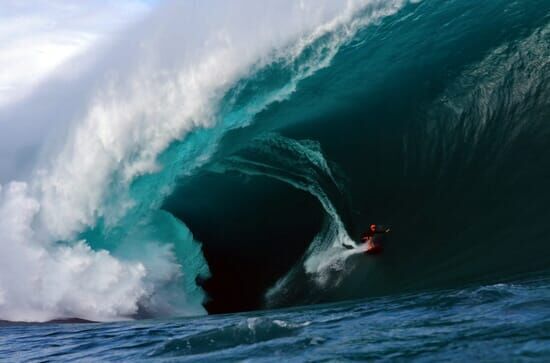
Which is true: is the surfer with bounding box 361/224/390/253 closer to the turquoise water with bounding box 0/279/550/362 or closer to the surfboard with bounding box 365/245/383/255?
Result: the surfboard with bounding box 365/245/383/255

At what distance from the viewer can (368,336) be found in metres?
7.32

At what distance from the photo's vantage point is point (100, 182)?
1723 cm

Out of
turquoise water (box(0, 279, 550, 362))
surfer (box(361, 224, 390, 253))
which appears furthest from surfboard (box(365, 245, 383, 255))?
turquoise water (box(0, 279, 550, 362))

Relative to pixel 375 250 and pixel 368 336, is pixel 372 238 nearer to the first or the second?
pixel 375 250

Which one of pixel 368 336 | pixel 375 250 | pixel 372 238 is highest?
pixel 372 238

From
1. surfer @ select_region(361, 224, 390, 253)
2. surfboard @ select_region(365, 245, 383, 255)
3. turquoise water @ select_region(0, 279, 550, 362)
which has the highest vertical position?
surfer @ select_region(361, 224, 390, 253)

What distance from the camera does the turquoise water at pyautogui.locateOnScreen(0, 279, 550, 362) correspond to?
20.1 feet

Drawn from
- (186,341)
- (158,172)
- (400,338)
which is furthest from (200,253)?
(400,338)

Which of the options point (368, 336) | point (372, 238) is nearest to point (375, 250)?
point (372, 238)

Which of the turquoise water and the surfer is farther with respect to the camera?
the surfer

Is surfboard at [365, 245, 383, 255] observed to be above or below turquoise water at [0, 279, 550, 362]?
above

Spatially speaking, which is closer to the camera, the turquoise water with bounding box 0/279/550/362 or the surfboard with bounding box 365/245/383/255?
the turquoise water with bounding box 0/279/550/362

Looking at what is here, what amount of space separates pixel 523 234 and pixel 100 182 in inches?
A: 445

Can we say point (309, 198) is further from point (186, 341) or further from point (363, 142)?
point (186, 341)
